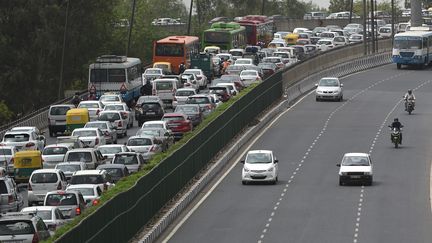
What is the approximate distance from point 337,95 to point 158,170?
42.3 m

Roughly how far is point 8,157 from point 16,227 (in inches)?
951

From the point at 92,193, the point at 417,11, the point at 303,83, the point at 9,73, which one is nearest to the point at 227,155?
the point at 92,193

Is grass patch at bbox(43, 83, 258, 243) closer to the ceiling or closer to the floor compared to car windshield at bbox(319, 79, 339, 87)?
closer to the ceiling

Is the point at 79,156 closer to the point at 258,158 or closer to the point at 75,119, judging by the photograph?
the point at 258,158

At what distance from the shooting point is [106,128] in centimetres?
7150

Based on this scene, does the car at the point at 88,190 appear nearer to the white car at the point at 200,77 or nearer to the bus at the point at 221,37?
the white car at the point at 200,77

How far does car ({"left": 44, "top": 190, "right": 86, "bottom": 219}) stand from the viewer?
46.7m

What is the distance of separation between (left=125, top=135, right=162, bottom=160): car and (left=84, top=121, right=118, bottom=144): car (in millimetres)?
5246

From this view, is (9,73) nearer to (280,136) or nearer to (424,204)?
(280,136)

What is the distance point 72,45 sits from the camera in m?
130

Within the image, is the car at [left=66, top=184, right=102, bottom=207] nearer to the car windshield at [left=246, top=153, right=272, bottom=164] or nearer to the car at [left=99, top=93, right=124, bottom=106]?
the car windshield at [left=246, top=153, right=272, bottom=164]

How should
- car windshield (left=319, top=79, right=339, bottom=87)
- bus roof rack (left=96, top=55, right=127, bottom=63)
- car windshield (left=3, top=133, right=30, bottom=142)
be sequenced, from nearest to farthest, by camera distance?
car windshield (left=3, top=133, right=30, bottom=142) → bus roof rack (left=96, top=55, right=127, bottom=63) → car windshield (left=319, top=79, right=339, bottom=87)

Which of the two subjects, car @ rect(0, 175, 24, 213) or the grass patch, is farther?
car @ rect(0, 175, 24, 213)

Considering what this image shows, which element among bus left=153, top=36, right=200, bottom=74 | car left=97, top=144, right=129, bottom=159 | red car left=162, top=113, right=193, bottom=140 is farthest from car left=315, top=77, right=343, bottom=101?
car left=97, top=144, right=129, bottom=159
